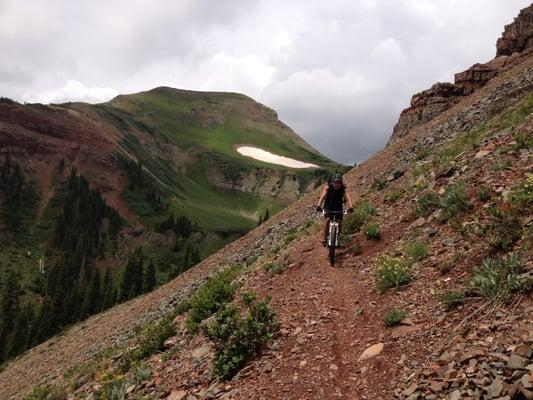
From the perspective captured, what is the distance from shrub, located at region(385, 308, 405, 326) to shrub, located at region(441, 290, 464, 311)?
895 mm

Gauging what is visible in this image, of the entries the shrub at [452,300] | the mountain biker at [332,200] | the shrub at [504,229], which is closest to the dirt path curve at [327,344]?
the shrub at [452,300]

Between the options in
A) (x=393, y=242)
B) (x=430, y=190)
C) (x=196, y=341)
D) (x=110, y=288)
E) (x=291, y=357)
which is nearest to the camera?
(x=291, y=357)

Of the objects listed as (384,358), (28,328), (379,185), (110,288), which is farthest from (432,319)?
(110,288)

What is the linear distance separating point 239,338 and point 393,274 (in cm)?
412

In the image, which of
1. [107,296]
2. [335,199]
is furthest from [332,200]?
[107,296]

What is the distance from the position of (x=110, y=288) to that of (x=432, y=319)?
377 ft

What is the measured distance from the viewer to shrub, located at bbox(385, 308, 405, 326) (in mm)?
9586

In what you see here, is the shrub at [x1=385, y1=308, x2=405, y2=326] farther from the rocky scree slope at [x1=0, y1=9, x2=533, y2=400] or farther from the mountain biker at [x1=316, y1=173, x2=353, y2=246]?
the mountain biker at [x1=316, y1=173, x2=353, y2=246]

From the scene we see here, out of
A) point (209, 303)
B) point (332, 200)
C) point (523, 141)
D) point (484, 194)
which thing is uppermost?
point (523, 141)

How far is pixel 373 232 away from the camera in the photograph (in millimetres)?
15344

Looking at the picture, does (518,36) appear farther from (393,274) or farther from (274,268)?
(393,274)

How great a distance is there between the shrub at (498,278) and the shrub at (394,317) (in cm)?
152

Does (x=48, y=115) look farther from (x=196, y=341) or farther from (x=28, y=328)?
(x=196, y=341)

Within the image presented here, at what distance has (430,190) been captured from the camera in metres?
16.2
